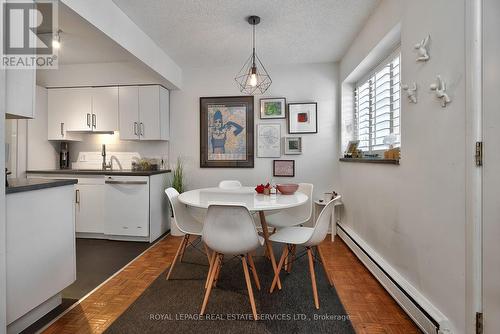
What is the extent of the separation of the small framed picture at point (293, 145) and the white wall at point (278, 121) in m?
0.08

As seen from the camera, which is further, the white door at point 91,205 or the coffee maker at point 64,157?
the coffee maker at point 64,157

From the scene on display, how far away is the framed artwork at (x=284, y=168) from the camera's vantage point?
12.4 feet

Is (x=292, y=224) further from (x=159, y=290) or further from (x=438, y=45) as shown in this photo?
(x=438, y=45)

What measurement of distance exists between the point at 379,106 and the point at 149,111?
302 centimetres

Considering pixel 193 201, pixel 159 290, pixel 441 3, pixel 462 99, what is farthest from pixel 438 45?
pixel 159 290

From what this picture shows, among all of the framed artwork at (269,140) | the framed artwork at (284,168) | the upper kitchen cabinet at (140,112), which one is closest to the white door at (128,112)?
the upper kitchen cabinet at (140,112)

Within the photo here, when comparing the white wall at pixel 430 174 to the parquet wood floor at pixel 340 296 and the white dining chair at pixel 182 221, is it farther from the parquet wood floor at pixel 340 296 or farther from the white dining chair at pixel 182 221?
the white dining chair at pixel 182 221

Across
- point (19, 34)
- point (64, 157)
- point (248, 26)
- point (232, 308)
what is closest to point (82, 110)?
point (64, 157)

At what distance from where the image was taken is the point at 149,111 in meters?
3.63

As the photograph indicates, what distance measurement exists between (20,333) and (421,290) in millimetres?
2598

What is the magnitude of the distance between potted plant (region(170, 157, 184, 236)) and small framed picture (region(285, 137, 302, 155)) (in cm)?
165

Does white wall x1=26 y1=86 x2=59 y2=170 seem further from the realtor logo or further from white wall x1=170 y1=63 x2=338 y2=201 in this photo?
the realtor logo

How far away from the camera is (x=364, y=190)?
2742mm

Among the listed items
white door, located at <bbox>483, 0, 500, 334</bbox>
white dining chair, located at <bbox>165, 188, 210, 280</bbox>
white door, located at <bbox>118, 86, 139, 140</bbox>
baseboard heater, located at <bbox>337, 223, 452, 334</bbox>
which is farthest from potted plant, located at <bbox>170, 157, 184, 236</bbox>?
white door, located at <bbox>483, 0, 500, 334</bbox>
